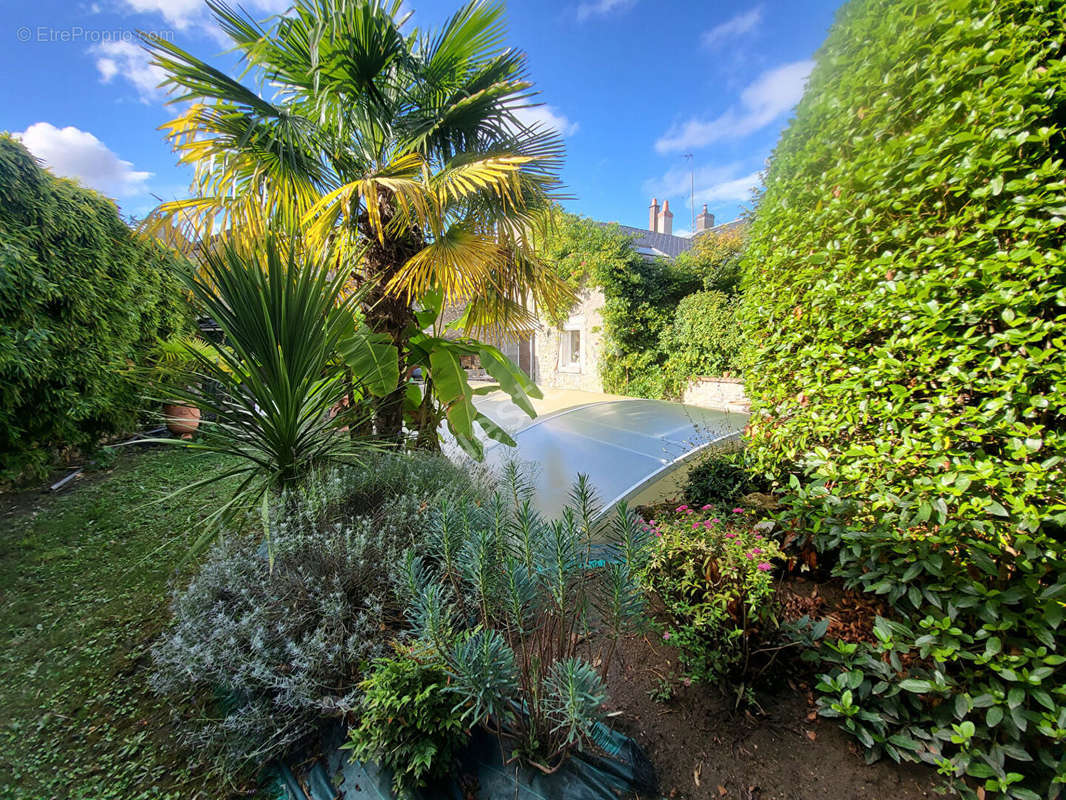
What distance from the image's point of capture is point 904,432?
1771 millimetres

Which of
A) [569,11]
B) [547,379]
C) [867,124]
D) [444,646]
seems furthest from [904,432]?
[547,379]

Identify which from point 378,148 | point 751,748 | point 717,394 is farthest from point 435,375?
point 717,394

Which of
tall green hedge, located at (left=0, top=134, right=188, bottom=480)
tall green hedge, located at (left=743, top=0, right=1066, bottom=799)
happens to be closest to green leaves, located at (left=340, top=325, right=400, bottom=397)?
tall green hedge, located at (left=0, top=134, right=188, bottom=480)

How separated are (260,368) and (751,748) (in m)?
3.31

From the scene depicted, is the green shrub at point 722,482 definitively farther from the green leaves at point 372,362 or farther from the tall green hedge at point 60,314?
the tall green hedge at point 60,314

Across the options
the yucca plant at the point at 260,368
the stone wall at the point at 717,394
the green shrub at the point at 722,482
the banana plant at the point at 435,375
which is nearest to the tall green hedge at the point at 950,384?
the green shrub at the point at 722,482

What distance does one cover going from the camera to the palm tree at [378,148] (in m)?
3.04

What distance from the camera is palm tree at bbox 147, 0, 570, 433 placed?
3.04m

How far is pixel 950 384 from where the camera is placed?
1.67 metres

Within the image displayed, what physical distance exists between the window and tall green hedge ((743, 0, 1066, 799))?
394 inches

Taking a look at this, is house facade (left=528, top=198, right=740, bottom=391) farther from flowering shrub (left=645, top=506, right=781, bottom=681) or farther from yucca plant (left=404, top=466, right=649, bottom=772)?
yucca plant (left=404, top=466, right=649, bottom=772)

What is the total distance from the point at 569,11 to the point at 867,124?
2.59 m

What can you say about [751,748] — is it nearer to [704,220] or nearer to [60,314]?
[60,314]

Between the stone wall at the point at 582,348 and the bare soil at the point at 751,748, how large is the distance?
9.19 meters
